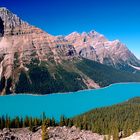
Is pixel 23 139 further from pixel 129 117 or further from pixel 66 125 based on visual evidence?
pixel 129 117

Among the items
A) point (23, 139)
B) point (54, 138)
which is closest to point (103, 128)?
point (54, 138)

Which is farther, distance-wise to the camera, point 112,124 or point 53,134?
point 112,124

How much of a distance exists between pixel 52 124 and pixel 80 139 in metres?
27.2

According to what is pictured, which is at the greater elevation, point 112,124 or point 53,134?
point 112,124

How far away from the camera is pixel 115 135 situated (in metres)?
123

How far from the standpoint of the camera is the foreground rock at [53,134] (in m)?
120

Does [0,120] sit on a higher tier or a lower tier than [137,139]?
higher

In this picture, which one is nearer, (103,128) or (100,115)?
(103,128)

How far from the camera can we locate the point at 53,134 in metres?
128

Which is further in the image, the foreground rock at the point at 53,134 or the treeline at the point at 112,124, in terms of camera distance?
the treeline at the point at 112,124

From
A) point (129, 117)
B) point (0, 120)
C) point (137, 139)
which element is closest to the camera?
point (137, 139)

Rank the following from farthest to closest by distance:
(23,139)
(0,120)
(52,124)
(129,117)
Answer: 1. (129,117)
2. (52,124)
3. (0,120)
4. (23,139)

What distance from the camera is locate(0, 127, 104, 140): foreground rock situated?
395 ft

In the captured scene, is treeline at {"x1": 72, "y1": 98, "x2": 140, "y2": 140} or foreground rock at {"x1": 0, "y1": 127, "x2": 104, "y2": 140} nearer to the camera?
foreground rock at {"x1": 0, "y1": 127, "x2": 104, "y2": 140}
